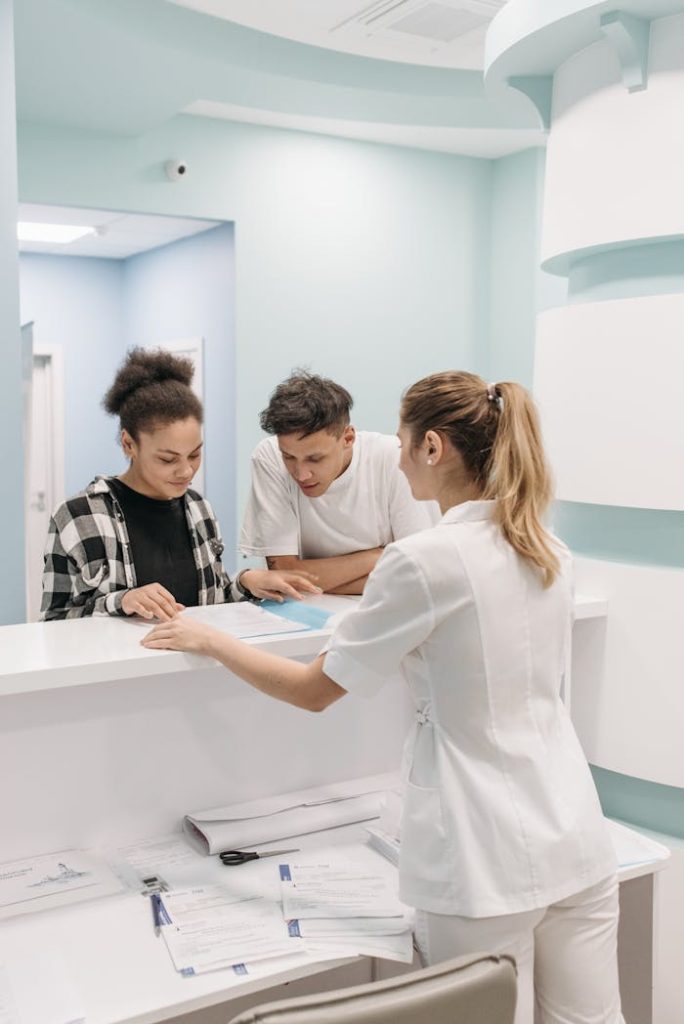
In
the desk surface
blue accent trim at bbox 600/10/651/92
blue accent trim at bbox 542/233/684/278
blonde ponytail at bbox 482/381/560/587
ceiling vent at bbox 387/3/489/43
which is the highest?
ceiling vent at bbox 387/3/489/43

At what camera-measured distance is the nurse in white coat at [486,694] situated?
1.33 meters

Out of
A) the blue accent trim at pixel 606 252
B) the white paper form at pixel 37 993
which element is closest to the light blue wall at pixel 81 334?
the blue accent trim at pixel 606 252

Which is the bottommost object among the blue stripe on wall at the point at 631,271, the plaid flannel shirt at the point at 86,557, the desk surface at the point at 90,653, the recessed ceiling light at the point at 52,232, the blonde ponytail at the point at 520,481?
the desk surface at the point at 90,653

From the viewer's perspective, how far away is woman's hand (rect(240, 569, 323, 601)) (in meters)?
2.02

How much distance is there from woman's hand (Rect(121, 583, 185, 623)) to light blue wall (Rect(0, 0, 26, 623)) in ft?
3.84

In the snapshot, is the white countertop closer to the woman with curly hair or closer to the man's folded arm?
the woman with curly hair

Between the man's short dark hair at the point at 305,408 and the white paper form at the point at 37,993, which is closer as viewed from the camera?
the white paper form at the point at 37,993

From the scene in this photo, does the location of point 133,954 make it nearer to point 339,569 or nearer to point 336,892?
point 336,892

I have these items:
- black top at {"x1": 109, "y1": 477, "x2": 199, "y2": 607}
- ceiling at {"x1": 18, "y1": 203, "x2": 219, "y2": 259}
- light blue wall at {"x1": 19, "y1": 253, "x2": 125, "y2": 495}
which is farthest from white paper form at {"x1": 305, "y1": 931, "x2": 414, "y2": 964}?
light blue wall at {"x1": 19, "y1": 253, "x2": 125, "y2": 495}

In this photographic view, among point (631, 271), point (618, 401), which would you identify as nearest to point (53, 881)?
point (618, 401)

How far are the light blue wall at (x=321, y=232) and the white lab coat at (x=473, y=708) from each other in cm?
334

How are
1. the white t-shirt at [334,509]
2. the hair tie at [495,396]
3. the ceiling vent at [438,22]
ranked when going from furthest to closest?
the ceiling vent at [438,22]
the white t-shirt at [334,509]
the hair tie at [495,396]

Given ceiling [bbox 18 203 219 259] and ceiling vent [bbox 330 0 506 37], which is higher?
ceiling vent [bbox 330 0 506 37]

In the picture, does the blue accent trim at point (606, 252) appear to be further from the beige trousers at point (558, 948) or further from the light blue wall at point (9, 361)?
the light blue wall at point (9, 361)
